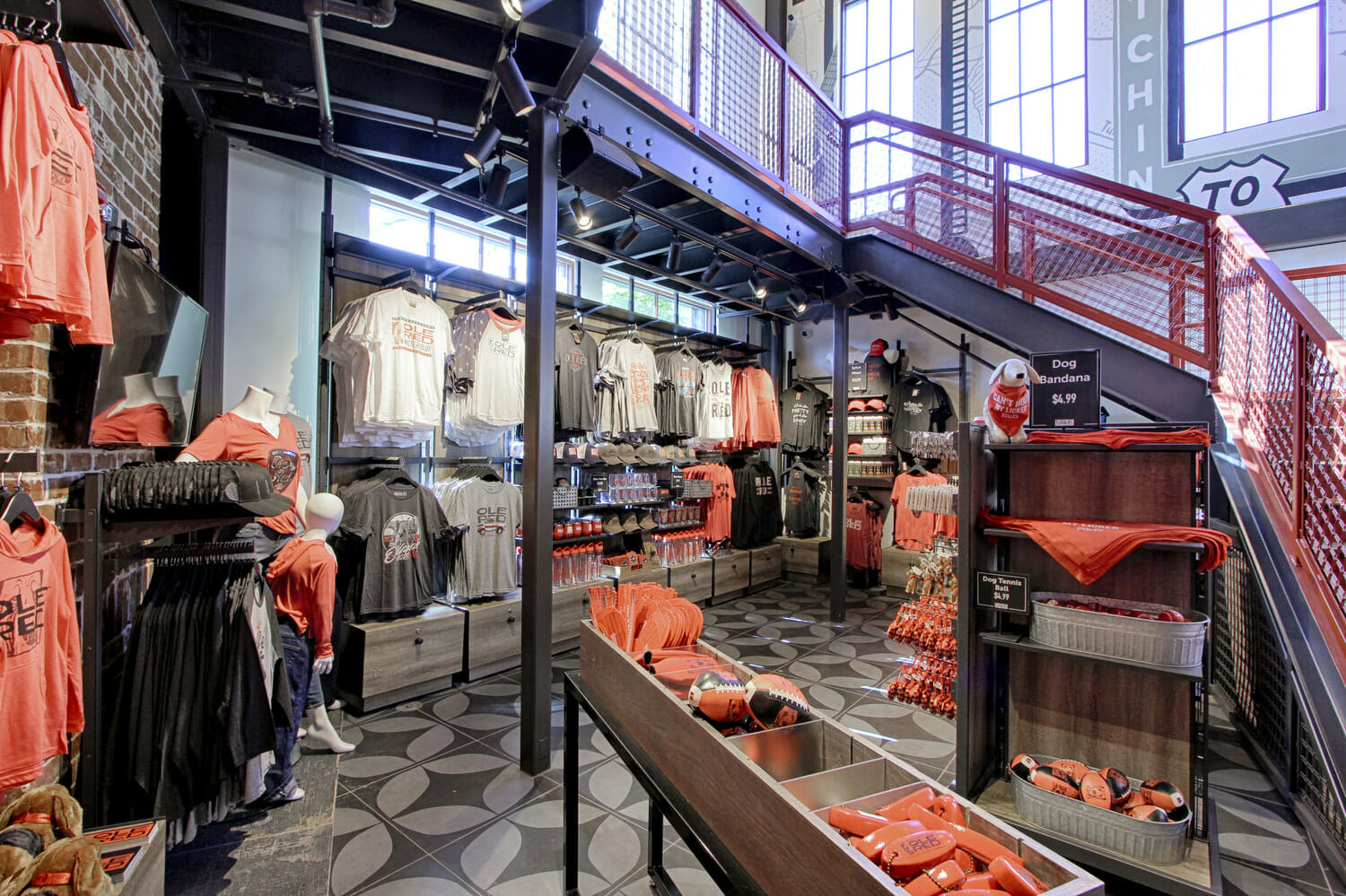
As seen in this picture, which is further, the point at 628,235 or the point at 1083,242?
the point at 1083,242

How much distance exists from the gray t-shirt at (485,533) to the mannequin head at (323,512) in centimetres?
111

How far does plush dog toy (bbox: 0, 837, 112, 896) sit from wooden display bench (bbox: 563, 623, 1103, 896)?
3.54 feet

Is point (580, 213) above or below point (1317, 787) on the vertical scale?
above

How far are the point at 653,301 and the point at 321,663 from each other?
490 centimetres

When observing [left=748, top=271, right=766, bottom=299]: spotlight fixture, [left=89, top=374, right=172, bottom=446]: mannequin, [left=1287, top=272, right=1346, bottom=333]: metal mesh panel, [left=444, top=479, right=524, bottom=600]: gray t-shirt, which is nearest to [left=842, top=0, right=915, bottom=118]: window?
[left=748, top=271, right=766, bottom=299]: spotlight fixture

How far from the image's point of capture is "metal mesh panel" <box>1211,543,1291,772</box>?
2885mm

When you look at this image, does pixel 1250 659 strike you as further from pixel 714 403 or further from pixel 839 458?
pixel 714 403

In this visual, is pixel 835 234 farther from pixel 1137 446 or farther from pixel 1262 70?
pixel 1262 70

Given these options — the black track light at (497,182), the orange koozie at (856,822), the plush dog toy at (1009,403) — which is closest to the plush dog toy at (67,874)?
the orange koozie at (856,822)

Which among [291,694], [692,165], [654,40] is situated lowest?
[291,694]

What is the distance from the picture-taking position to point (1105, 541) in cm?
199

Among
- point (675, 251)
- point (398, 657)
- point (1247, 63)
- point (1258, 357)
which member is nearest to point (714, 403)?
point (675, 251)

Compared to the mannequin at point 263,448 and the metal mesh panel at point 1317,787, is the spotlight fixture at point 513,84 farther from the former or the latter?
the metal mesh panel at point 1317,787

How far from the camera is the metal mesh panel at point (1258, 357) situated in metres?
2.58
